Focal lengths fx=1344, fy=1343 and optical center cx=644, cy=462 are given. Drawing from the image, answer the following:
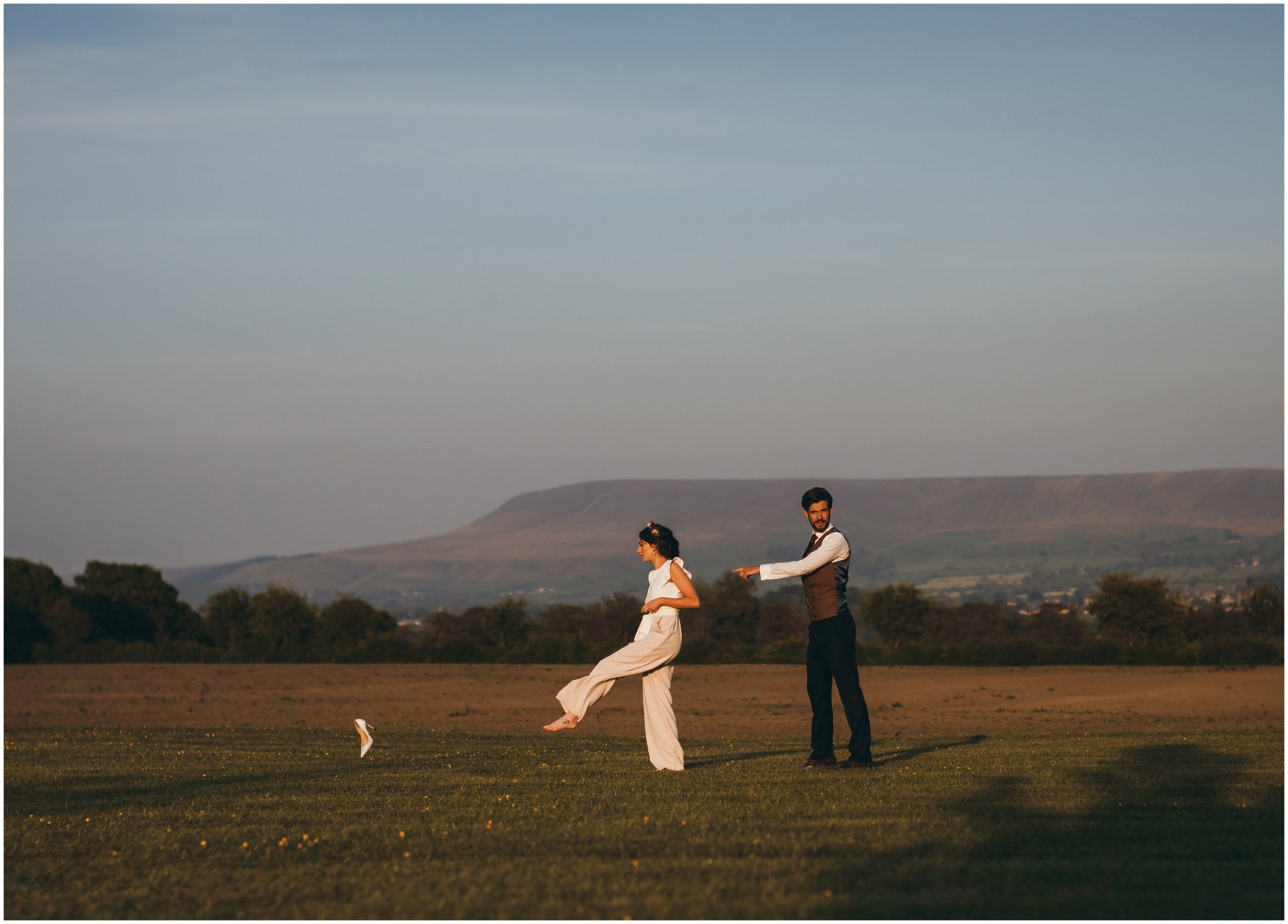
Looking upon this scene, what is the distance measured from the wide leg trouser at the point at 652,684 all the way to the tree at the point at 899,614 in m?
32.2

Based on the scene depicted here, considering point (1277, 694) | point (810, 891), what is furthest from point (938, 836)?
point (1277, 694)

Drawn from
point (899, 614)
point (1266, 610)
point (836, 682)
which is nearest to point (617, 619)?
point (899, 614)

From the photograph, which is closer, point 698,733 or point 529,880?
point 529,880

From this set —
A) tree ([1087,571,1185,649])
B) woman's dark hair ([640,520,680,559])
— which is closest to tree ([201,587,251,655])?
tree ([1087,571,1185,649])

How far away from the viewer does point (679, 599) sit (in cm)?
1047

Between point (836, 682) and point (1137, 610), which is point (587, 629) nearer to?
point (1137, 610)

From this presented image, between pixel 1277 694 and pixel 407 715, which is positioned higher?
pixel 407 715

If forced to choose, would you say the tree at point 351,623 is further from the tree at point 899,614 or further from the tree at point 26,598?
the tree at point 899,614

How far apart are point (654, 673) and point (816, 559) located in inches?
61.8

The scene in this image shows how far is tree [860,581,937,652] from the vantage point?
42.7 meters

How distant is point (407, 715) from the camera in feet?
82.7

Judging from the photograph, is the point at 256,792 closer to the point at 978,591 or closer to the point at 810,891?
the point at 810,891

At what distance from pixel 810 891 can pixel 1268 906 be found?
1.86 meters

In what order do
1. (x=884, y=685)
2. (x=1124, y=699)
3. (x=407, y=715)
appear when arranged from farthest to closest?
(x=884, y=685)
(x=1124, y=699)
(x=407, y=715)
